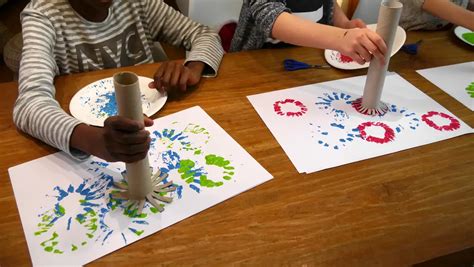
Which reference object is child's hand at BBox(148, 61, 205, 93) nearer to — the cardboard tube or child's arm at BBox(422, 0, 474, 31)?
the cardboard tube

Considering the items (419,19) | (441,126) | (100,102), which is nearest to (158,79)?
(100,102)

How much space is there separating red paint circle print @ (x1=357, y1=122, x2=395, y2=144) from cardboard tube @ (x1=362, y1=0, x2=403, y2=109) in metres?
0.05

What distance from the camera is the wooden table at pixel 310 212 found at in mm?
569

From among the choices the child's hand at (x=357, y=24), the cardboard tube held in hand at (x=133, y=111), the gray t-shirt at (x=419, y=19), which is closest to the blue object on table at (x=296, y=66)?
the child's hand at (x=357, y=24)

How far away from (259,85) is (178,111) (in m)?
0.20

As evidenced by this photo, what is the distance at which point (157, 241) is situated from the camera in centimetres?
58

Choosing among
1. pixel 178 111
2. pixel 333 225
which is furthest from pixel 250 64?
pixel 333 225

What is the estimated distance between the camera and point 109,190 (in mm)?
657

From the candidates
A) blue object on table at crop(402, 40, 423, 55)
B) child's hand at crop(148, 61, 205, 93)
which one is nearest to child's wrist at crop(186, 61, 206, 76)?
child's hand at crop(148, 61, 205, 93)

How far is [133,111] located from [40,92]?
0.34m

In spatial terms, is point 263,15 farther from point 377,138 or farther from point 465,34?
point 465,34

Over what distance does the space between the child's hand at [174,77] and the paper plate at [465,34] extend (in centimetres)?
72

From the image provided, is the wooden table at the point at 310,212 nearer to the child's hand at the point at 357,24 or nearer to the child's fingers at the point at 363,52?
the child's fingers at the point at 363,52

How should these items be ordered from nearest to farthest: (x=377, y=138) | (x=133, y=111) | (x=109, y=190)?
1. (x=133, y=111)
2. (x=109, y=190)
3. (x=377, y=138)
